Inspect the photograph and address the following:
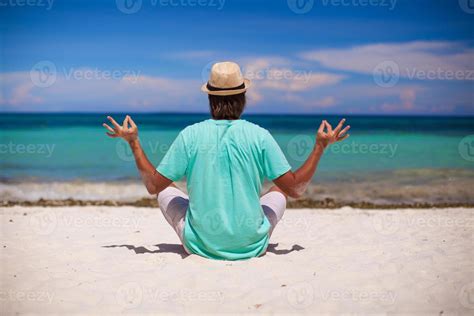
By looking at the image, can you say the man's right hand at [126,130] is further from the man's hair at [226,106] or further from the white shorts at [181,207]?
the white shorts at [181,207]

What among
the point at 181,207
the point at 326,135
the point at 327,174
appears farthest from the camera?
the point at 327,174

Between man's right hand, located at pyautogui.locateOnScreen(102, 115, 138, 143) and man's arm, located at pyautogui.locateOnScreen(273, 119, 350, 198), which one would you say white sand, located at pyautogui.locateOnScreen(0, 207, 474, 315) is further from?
man's right hand, located at pyautogui.locateOnScreen(102, 115, 138, 143)

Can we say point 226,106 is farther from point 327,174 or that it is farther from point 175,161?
point 327,174

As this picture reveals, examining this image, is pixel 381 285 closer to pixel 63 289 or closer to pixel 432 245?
pixel 432 245

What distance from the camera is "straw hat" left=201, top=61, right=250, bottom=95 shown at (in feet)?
12.6

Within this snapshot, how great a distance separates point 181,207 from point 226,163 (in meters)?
0.65

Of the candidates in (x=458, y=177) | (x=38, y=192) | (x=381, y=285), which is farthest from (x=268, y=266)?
(x=458, y=177)

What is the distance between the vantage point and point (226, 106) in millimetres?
3930

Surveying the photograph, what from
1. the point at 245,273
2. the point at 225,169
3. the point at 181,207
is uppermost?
the point at 225,169

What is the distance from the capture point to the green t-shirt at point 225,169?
3.84m

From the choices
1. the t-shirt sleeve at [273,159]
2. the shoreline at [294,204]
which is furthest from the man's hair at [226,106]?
the shoreline at [294,204]

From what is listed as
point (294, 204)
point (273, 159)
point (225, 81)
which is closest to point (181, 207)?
point (273, 159)

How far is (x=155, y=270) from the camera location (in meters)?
3.99

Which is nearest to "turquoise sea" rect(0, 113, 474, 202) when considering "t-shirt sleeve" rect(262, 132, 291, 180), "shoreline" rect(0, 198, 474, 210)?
"shoreline" rect(0, 198, 474, 210)
